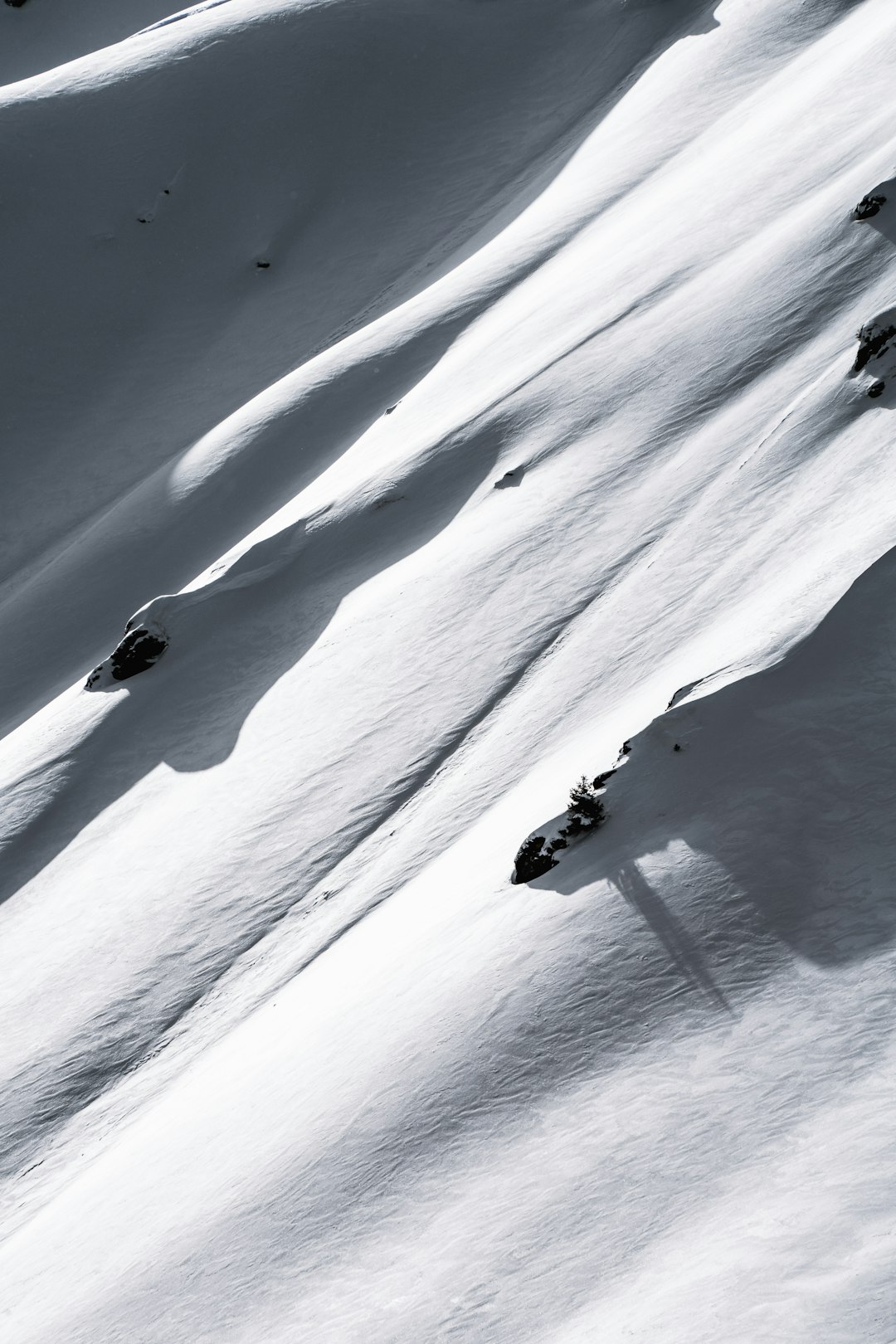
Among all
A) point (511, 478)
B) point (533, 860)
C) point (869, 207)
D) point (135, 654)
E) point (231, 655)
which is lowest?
point (533, 860)

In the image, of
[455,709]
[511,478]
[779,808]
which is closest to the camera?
[779,808]

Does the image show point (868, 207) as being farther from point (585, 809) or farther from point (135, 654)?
point (135, 654)

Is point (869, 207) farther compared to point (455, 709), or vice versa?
point (869, 207)

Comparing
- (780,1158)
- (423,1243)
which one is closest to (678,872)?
(780,1158)

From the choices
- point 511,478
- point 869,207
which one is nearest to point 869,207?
point 869,207

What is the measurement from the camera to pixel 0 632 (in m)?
A: 18.7

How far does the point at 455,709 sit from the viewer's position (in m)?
11.6

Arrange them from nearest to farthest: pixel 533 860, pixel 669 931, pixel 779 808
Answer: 1. pixel 669 931
2. pixel 779 808
3. pixel 533 860

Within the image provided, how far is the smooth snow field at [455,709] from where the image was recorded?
5766 mm

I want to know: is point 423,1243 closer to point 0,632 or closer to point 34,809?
point 34,809

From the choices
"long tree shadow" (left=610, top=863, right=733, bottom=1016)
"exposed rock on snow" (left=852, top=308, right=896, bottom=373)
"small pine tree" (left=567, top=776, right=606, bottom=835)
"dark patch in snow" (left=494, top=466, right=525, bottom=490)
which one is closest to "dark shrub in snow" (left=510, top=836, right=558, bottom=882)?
"small pine tree" (left=567, top=776, right=606, bottom=835)

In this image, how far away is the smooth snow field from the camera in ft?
18.9

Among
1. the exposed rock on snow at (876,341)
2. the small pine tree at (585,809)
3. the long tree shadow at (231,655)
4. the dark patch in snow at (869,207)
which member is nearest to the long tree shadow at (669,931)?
the small pine tree at (585,809)

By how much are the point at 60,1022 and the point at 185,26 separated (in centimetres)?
2775
